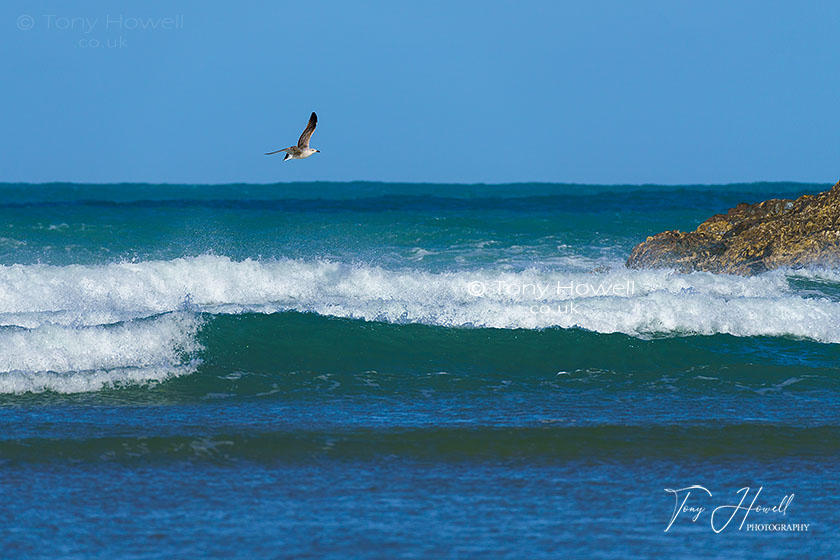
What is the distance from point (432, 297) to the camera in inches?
586

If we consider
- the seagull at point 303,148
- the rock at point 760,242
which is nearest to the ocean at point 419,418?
the rock at point 760,242

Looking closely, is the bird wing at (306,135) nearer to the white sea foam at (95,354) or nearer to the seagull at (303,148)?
the seagull at (303,148)

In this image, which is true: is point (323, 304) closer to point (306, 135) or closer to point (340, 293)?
point (306, 135)

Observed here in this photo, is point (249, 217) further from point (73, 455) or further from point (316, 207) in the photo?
point (73, 455)

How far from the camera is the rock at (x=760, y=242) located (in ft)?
50.2

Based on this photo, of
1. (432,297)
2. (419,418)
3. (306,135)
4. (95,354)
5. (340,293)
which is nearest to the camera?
(419,418)
